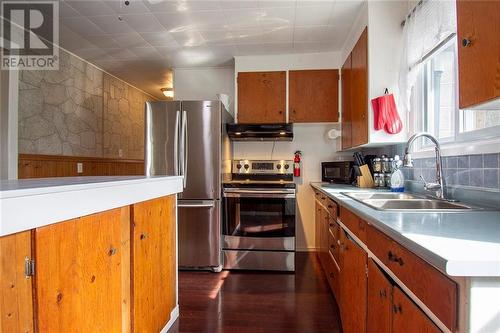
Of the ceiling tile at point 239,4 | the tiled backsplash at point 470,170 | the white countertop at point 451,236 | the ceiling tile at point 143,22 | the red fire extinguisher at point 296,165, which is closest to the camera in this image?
the white countertop at point 451,236

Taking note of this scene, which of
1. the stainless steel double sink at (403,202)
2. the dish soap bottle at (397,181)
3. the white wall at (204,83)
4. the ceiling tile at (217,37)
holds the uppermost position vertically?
the ceiling tile at (217,37)

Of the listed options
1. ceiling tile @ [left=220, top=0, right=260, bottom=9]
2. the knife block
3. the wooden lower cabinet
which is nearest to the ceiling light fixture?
ceiling tile @ [left=220, top=0, right=260, bottom=9]

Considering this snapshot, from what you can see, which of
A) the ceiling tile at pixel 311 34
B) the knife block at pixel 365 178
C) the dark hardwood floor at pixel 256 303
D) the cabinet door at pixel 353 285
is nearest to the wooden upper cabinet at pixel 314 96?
the ceiling tile at pixel 311 34

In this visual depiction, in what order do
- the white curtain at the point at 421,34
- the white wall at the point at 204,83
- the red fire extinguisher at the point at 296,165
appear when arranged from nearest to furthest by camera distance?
the white curtain at the point at 421,34 < the red fire extinguisher at the point at 296,165 < the white wall at the point at 204,83

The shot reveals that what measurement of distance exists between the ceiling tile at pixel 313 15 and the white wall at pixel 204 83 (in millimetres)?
1350

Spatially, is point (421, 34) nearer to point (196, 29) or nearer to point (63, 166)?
point (196, 29)

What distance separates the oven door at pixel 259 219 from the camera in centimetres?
290

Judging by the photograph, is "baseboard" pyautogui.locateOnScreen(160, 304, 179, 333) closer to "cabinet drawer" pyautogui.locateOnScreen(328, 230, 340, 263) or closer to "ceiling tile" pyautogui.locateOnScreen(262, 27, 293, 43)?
"cabinet drawer" pyautogui.locateOnScreen(328, 230, 340, 263)

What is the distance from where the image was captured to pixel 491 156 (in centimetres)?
126

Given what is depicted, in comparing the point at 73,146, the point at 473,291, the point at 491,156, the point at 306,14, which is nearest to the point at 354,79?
the point at 306,14

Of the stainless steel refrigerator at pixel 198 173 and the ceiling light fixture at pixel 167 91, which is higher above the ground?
the ceiling light fixture at pixel 167 91

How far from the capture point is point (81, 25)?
2664 millimetres

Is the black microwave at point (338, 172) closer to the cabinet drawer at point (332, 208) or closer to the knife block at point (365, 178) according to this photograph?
the knife block at point (365, 178)

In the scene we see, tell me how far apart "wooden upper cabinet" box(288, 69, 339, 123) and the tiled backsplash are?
152cm
